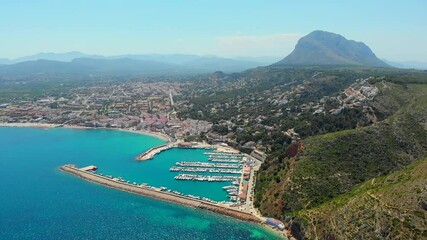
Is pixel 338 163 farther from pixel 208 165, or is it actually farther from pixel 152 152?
pixel 152 152

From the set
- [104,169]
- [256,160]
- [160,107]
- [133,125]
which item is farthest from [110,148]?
[160,107]

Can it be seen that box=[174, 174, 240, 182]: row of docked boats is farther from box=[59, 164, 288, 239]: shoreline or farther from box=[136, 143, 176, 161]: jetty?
box=[136, 143, 176, 161]: jetty

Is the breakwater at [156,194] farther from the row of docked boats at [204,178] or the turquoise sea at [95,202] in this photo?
the row of docked boats at [204,178]

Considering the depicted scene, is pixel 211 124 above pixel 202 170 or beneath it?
beneath

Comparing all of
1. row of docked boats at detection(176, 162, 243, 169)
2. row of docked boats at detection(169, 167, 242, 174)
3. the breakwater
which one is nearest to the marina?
row of docked boats at detection(176, 162, 243, 169)

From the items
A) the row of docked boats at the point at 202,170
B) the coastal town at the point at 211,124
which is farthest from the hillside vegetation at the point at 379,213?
the row of docked boats at the point at 202,170

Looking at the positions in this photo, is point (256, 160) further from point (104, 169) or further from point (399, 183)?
point (399, 183)

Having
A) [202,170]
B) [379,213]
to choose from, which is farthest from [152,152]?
[379,213]

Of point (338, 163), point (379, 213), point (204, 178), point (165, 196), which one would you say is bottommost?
point (204, 178)
